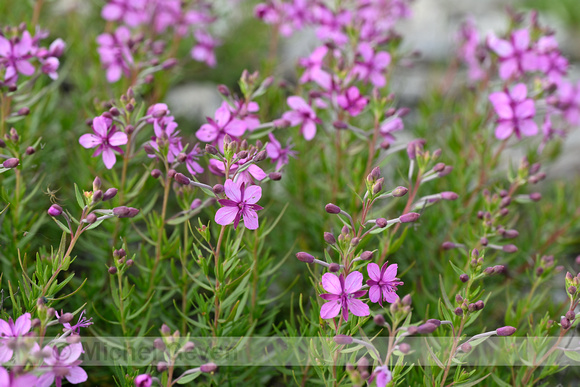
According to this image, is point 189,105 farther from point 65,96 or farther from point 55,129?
point 55,129

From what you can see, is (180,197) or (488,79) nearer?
(180,197)

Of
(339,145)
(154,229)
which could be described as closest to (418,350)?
(339,145)

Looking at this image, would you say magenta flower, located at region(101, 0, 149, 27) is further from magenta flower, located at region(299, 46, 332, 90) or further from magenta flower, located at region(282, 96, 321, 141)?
magenta flower, located at region(282, 96, 321, 141)

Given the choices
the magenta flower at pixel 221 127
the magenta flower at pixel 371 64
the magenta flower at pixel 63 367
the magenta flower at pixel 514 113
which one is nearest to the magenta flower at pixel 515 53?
the magenta flower at pixel 514 113

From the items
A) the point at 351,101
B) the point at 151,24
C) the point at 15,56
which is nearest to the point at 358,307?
the point at 351,101

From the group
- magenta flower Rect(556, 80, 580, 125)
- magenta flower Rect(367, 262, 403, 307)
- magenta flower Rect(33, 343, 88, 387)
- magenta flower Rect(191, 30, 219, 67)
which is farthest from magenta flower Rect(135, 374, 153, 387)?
magenta flower Rect(556, 80, 580, 125)

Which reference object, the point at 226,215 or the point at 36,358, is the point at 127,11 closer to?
the point at 226,215
